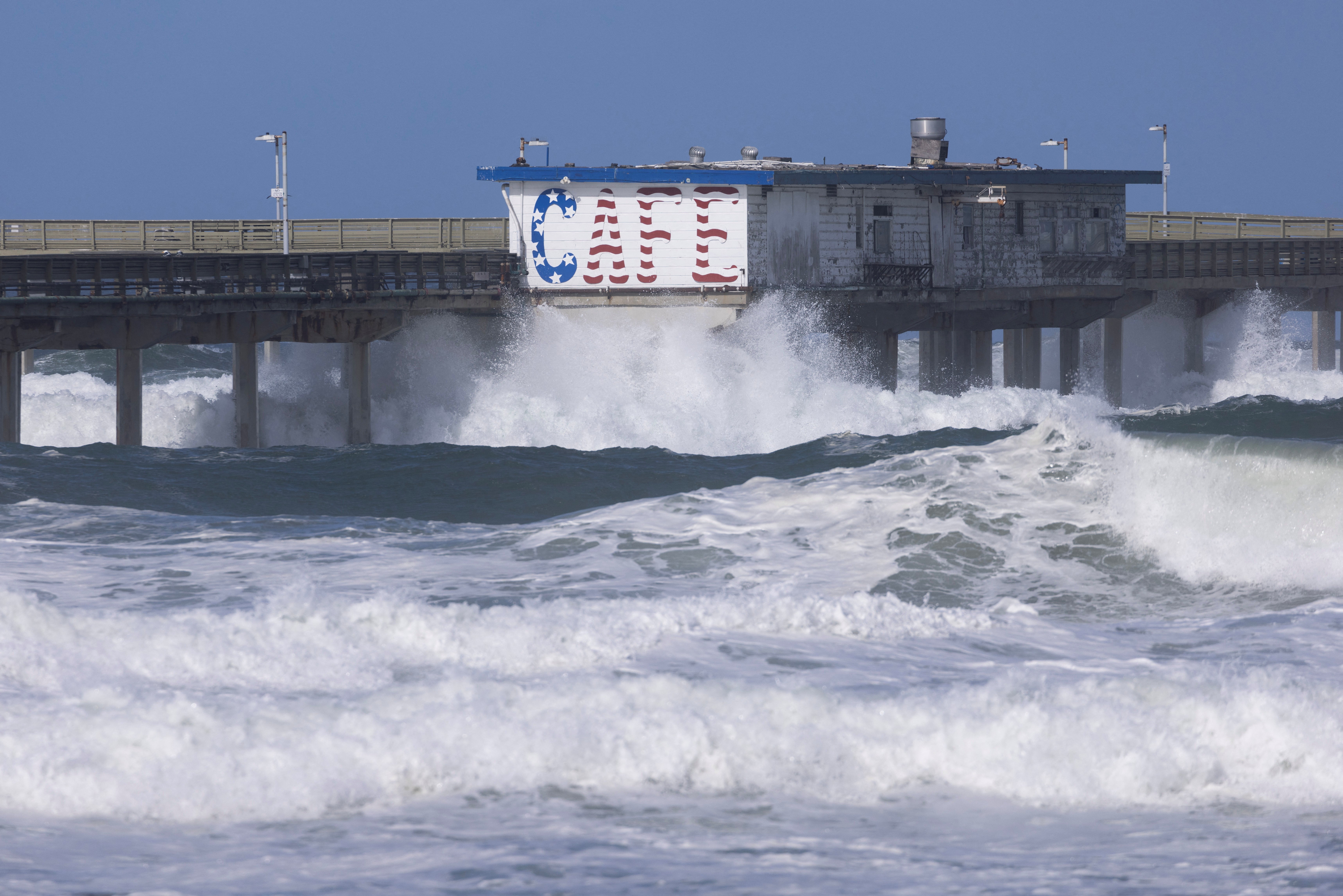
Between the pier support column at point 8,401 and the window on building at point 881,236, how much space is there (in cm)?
1831

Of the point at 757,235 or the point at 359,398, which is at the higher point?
the point at 757,235

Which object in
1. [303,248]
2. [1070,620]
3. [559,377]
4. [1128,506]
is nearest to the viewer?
[1070,620]

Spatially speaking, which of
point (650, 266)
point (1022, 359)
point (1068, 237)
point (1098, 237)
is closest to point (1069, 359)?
point (1022, 359)

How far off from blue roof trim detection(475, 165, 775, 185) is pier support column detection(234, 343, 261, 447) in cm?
638

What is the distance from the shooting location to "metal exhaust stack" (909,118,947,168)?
126 feet

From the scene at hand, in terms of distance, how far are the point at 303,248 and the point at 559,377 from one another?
9.27 metres

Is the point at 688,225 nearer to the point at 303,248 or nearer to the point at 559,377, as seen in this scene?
the point at 559,377

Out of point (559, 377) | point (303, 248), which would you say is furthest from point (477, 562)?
point (303, 248)

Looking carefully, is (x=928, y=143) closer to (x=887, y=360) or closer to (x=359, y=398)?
(x=887, y=360)

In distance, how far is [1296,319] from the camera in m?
93.9

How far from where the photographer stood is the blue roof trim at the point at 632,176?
1320 inches

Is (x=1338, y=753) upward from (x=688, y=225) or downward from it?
downward

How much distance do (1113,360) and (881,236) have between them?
10085 millimetres

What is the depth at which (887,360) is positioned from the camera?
1437 inches
